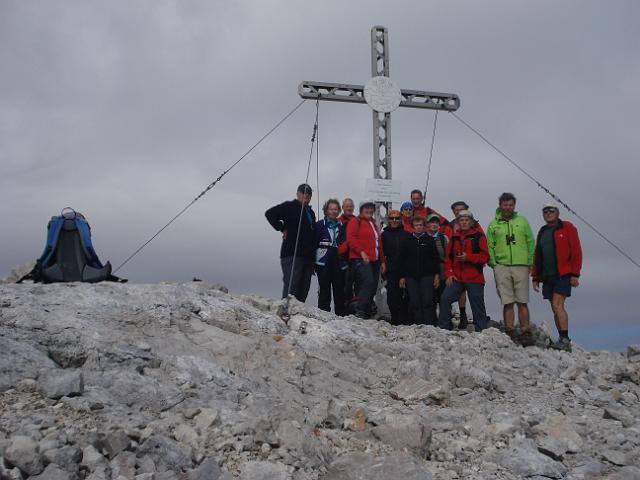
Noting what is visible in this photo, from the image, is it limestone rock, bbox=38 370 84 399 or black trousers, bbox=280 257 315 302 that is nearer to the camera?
limestone rock, bbox=38 370 84 399

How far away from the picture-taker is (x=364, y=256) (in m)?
9.50

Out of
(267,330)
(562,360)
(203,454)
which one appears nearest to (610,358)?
(562,360)

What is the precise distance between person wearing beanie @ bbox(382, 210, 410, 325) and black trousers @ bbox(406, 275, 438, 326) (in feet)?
0.83

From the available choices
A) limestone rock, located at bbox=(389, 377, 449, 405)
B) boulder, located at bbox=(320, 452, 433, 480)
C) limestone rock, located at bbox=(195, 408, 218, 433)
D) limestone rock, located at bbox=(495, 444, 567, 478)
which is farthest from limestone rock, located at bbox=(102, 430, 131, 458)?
limestone rock, located at bbox=(389, 377, 449, 405)

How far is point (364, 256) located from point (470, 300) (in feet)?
5.70

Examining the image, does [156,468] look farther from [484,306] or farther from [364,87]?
[364,87]

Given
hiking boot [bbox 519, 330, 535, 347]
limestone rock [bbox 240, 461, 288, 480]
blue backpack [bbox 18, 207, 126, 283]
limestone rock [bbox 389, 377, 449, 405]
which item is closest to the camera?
limestone rock [bbox 240, 461, 288, 480]

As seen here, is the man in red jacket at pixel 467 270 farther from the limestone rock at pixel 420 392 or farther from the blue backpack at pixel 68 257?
the blue backpack at pixel 68 257

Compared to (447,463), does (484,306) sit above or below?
above

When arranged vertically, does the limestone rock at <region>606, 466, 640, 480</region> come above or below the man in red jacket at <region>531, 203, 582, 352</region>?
below

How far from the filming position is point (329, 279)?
32.0 ft

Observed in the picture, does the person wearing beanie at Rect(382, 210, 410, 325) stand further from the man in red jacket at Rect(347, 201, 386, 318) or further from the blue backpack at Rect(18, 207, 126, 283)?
the blue backpack at Rect(18, 207, 126, 283)

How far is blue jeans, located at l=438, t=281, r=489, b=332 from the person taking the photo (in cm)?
921

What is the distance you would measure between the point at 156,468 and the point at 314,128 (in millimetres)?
7629
